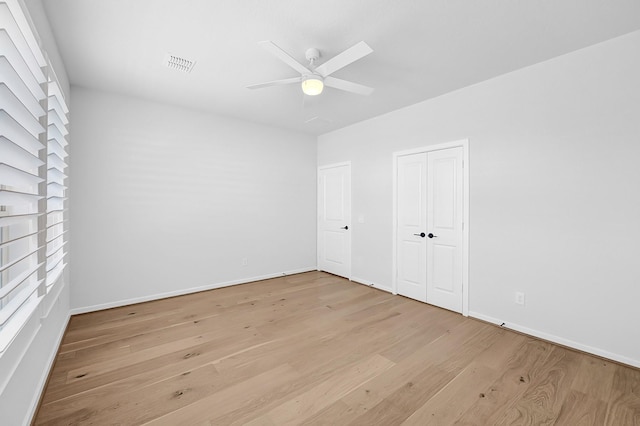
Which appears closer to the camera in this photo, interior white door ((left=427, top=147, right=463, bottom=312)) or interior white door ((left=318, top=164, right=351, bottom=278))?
interior white door ((left=427, top=147, right=463, bottom=312))

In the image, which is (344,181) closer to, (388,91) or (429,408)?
(388,91)

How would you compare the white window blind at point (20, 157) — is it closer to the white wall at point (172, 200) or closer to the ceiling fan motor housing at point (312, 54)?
the white wall at point (172, 200)

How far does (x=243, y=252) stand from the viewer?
4609 mm

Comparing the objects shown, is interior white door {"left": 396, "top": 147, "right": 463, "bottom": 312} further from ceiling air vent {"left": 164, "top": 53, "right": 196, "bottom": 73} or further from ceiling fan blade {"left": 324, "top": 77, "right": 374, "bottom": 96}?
ceiling air vent {"left": 164, "top": 53, "right": 196, "bottom": 73}

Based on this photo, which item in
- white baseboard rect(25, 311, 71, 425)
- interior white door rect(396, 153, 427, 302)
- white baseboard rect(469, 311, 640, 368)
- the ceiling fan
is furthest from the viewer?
interior white door rect(396, 153, 427, 302)

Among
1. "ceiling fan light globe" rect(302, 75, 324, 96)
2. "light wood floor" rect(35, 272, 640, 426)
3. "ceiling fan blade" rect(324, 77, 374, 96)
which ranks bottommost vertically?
"light wood floor" rect(35, 272, 640, 426)

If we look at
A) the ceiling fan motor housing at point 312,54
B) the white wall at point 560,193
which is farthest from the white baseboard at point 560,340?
the ceiling fan motor housing at point 312,54

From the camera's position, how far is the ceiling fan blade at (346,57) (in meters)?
2.00

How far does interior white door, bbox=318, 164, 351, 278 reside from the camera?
4.95 meters

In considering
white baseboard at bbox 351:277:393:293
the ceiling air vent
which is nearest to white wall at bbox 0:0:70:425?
the ceiling air vent

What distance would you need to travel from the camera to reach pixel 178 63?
2742 mm

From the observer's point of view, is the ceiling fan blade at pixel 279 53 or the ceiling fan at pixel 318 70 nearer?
the ceiling fan blade at pixel 279 53

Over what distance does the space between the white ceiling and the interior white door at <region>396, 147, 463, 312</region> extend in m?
0.98

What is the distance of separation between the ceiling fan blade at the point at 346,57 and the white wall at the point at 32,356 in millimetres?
1951
